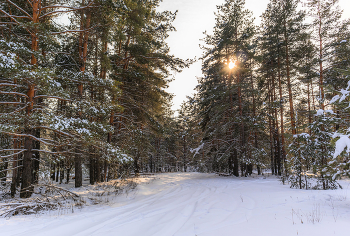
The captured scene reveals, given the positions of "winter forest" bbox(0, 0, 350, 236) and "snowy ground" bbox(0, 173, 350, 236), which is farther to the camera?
"winter forest" bbox(0, 0, 350, 236)

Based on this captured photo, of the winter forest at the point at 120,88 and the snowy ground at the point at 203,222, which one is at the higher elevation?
the winter forest at the point at 120,88

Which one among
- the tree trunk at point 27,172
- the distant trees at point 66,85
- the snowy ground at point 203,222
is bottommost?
the snowy ground at point 203,222

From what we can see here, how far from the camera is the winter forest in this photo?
5.85 meters

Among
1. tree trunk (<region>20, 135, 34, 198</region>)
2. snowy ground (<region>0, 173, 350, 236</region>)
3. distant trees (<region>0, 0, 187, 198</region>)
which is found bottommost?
snowy ground (<region>0, 173, 350, 236</region>)

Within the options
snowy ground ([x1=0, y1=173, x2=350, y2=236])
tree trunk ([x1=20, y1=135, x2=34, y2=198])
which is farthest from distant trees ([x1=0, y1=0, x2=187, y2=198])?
snowy ground ([x1=0, y1=173, x2=350, y2=236])

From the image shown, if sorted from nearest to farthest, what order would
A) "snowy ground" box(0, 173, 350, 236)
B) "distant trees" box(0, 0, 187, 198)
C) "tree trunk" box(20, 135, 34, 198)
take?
"snowy ground" box(0, 173, 350, 236), "distant trees" box(0, 0, 187, 198), "tree trunk" box(20, 135, 34, 198)

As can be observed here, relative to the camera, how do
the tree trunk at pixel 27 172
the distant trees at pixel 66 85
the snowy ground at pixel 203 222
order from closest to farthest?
the snowy ground at pixel 203 222 < the distant trees at pixel 66 85 < the tree trunk at pixel 27 172

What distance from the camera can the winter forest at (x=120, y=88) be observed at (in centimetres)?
585

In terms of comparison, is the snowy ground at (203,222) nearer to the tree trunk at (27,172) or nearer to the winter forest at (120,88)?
the winter forest at (120,88)

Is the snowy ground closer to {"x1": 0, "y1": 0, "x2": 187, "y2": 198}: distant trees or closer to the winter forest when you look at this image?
the winter forest

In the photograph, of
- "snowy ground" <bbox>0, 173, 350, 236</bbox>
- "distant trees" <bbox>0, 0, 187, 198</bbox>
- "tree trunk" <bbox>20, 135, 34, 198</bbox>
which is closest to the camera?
"snowy ground" <bbox>0, 173, 350, 236</bbox>

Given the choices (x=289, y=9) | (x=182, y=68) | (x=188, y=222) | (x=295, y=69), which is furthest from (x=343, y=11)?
(x=188, y=222)

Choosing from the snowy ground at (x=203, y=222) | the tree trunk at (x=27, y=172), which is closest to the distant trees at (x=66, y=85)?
the tree trunk at (x=27, y=172)

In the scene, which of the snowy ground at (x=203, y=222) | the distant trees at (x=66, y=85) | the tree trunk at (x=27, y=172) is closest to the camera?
the snowy ground at (x=203, y=222)
